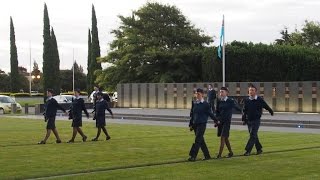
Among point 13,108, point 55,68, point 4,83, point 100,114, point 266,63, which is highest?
point 55,68

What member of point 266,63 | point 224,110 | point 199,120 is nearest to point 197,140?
point 199,120

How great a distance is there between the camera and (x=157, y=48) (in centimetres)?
5178

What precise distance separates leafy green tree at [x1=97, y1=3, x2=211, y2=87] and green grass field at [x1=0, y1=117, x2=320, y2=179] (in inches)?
1204

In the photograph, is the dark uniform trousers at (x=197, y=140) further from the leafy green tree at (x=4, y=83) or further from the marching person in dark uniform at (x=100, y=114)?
the leafy green tree at (x=4, y=83)

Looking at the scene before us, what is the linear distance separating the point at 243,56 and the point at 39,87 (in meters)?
73.1

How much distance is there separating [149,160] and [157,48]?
125 feet

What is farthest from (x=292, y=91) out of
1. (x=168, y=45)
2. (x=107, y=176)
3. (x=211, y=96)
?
(x=107, y=176)

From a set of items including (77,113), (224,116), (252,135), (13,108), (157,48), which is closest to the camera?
(224,116)

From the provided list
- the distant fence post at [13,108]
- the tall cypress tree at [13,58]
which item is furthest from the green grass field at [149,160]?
the tall cypress tree at [13,58]

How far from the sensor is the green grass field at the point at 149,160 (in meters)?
11.6

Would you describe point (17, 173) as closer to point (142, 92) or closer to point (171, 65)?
point (142, 92)

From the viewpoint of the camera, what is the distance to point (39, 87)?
373 ft

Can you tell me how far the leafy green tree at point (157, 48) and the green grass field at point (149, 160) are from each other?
30.6 metres

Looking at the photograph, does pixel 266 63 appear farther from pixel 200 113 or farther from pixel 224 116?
pixel 200 113
